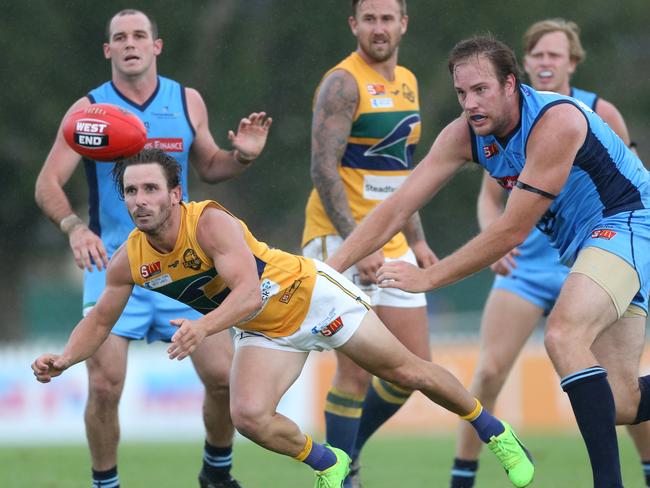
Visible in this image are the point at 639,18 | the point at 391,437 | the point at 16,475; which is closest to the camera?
the point at 16,475

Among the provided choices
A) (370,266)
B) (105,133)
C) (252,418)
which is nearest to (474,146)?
(370,266)

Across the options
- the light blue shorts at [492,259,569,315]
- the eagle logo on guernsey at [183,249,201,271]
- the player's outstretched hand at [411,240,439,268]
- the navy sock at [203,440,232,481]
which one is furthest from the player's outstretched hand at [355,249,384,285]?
the eagle logo on guernsey at [183,249,201,271]

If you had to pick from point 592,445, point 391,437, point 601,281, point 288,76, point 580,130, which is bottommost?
point 391,437

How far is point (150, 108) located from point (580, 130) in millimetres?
2627

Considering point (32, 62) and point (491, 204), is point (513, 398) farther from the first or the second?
point (32, 62)

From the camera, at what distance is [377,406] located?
285 inches

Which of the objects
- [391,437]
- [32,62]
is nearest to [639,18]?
[32,62]

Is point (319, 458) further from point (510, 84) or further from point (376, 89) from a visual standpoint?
point (376, 89)

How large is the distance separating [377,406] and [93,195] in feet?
6.72

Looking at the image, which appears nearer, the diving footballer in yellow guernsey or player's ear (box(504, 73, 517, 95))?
player's ear (box(504, 73, 517, 95))

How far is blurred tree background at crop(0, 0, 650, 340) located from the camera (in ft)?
70.7

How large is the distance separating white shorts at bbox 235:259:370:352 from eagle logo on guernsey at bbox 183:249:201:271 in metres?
0.49

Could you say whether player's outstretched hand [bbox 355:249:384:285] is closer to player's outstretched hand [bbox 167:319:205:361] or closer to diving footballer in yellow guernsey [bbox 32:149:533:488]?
diving footballer in yellow guernsey [bbox 32:149:533:488]

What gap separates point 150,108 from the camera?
700 cm
